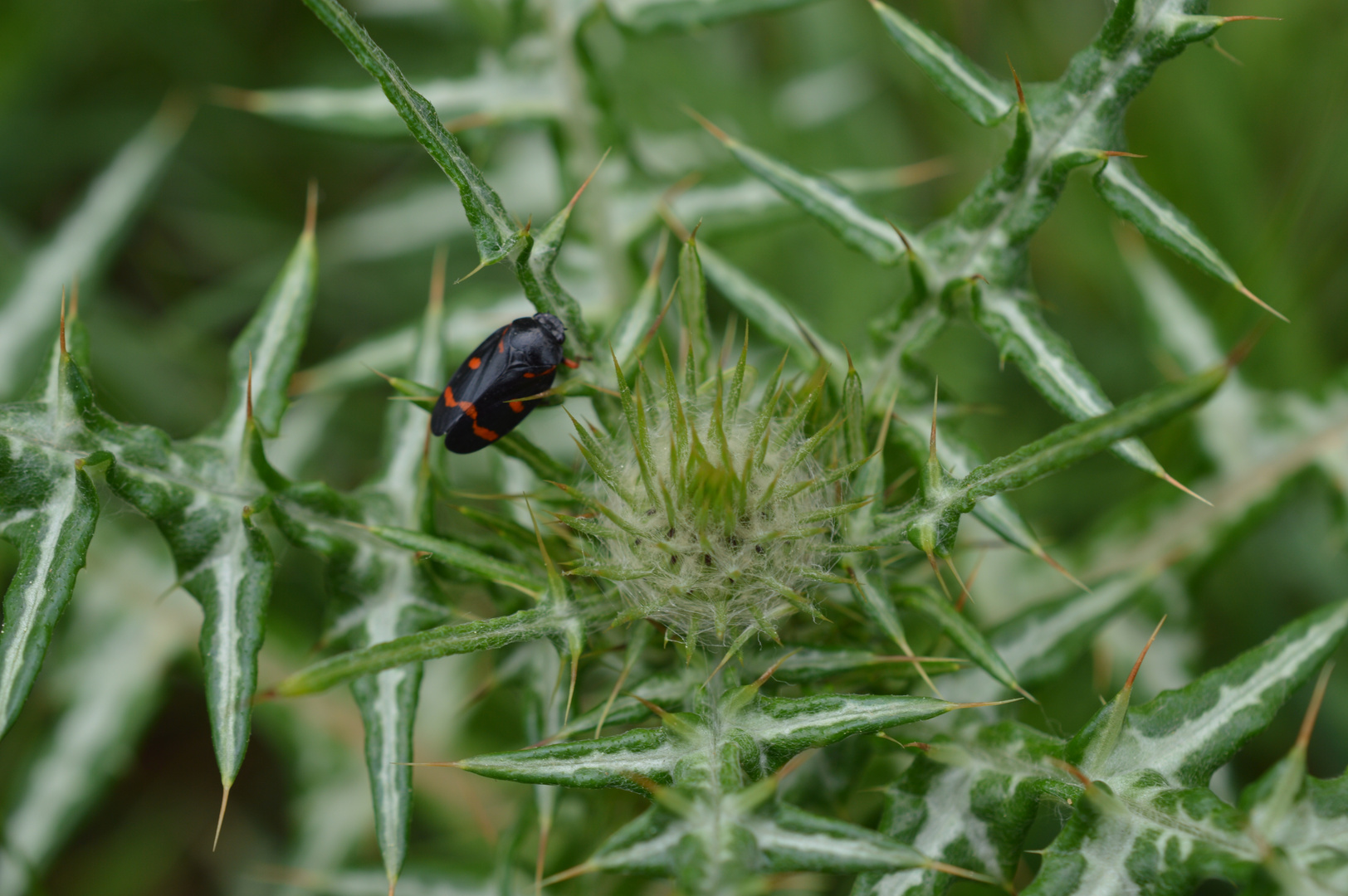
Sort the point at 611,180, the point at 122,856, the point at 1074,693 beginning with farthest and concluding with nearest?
1. the point at 122,856
2. the point at 1074,693
3. the point at 611,180

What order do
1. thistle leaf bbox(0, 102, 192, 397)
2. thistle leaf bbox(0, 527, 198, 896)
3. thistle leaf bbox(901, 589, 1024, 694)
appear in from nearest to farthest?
1. thistle leaf bbox(901, 589, 1024, 694)
2. thistle leaf bbox(0, 527, 198, 896)
3. thistle leaf bbox(0, 102, 192, 397)

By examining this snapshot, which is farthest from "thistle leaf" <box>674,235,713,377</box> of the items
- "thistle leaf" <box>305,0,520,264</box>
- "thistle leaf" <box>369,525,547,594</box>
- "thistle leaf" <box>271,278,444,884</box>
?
"thistle leaf" <box>271,278,444,884</box>

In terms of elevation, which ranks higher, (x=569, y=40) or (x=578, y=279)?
(x=569, y=40)

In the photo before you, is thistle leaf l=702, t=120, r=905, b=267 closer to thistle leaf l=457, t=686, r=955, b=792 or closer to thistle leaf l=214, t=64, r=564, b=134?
thistle leaf l=214, t=64, r=564, b=134

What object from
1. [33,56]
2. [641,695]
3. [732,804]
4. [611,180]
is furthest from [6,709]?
[33,56]

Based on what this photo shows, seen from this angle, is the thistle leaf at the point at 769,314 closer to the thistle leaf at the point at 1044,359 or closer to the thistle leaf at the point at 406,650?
the thistle leaf at the point at 1044,359

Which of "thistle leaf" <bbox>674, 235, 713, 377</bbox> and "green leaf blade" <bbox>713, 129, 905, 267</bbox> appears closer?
"thistle leaf" <bbox>674, 235, 713, 377</bbox>

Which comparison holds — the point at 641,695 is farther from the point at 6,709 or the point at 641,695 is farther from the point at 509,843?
the point at 6,709
